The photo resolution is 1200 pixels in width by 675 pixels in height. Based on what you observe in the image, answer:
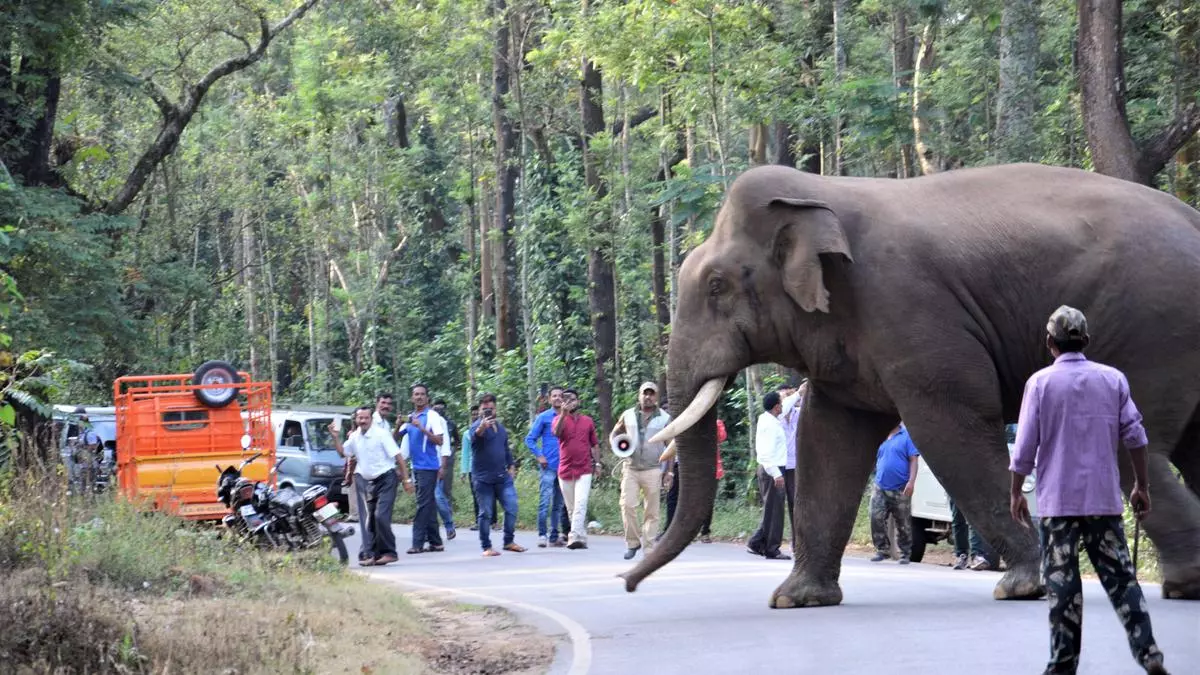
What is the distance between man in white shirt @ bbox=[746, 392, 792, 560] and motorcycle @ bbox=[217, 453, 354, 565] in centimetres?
466

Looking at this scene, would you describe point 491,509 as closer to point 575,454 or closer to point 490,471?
point 490,471

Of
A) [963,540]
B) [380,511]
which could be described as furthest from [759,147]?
[963,540]

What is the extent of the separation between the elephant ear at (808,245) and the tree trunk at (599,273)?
20749 millimetres

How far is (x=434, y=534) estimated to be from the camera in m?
22.3

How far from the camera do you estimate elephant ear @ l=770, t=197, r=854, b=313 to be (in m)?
11.0

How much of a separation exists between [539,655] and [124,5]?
720 inches

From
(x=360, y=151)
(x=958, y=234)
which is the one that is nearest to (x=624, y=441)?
(x=958, y=234)

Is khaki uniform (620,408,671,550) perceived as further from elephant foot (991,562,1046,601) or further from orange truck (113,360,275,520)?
elephant foot (991,562,1046,601)

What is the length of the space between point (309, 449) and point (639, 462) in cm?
1150

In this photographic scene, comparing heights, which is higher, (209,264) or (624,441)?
(209,264)

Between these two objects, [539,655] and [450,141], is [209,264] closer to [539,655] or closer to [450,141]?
[450,141]

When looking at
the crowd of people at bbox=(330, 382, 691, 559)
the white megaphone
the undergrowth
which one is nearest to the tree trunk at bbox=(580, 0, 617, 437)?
the crowd of people at bbox=(330, 382, 691, 559)

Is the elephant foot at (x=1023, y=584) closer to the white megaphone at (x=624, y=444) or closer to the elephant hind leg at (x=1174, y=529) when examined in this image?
the elephant hind leg at (x=1174, y=529)

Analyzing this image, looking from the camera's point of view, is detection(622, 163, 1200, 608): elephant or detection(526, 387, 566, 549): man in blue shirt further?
detection(526, 387, 566, 549): man in blue shirt
